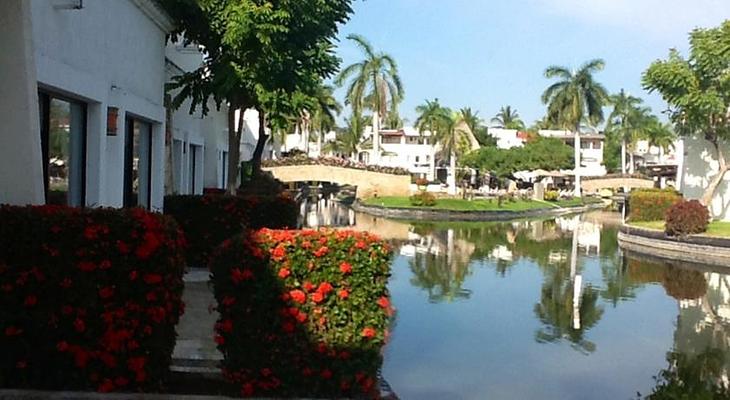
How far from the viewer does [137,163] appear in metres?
15.5

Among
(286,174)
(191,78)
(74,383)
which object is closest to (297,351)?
(74,383)

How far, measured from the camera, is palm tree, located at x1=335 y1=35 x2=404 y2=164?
2295 inches

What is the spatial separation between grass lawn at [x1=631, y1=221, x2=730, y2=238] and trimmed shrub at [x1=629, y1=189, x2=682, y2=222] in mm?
609

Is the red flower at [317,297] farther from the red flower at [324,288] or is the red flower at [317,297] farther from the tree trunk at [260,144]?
the tree trunk at [260,144]

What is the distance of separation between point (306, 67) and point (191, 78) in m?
2.83

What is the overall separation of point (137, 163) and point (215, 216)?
2.81 meters

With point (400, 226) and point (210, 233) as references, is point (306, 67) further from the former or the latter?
point (400, 226)

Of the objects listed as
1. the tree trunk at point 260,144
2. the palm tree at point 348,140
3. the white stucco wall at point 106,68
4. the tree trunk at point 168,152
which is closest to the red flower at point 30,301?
the white stucco wall at point 106,68

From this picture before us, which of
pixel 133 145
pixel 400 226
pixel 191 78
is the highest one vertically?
pixel 191 78

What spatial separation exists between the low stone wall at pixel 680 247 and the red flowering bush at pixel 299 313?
2264 centimetres

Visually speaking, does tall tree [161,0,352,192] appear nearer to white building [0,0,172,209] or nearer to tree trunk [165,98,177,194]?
tree trunk [165,98,177,194]

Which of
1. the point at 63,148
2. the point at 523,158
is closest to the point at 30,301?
the point at 63,148

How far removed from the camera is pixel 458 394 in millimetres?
9047

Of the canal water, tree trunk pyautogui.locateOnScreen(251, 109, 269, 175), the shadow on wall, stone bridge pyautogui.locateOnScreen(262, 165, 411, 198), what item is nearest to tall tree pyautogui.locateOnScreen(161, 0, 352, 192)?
the canal water
